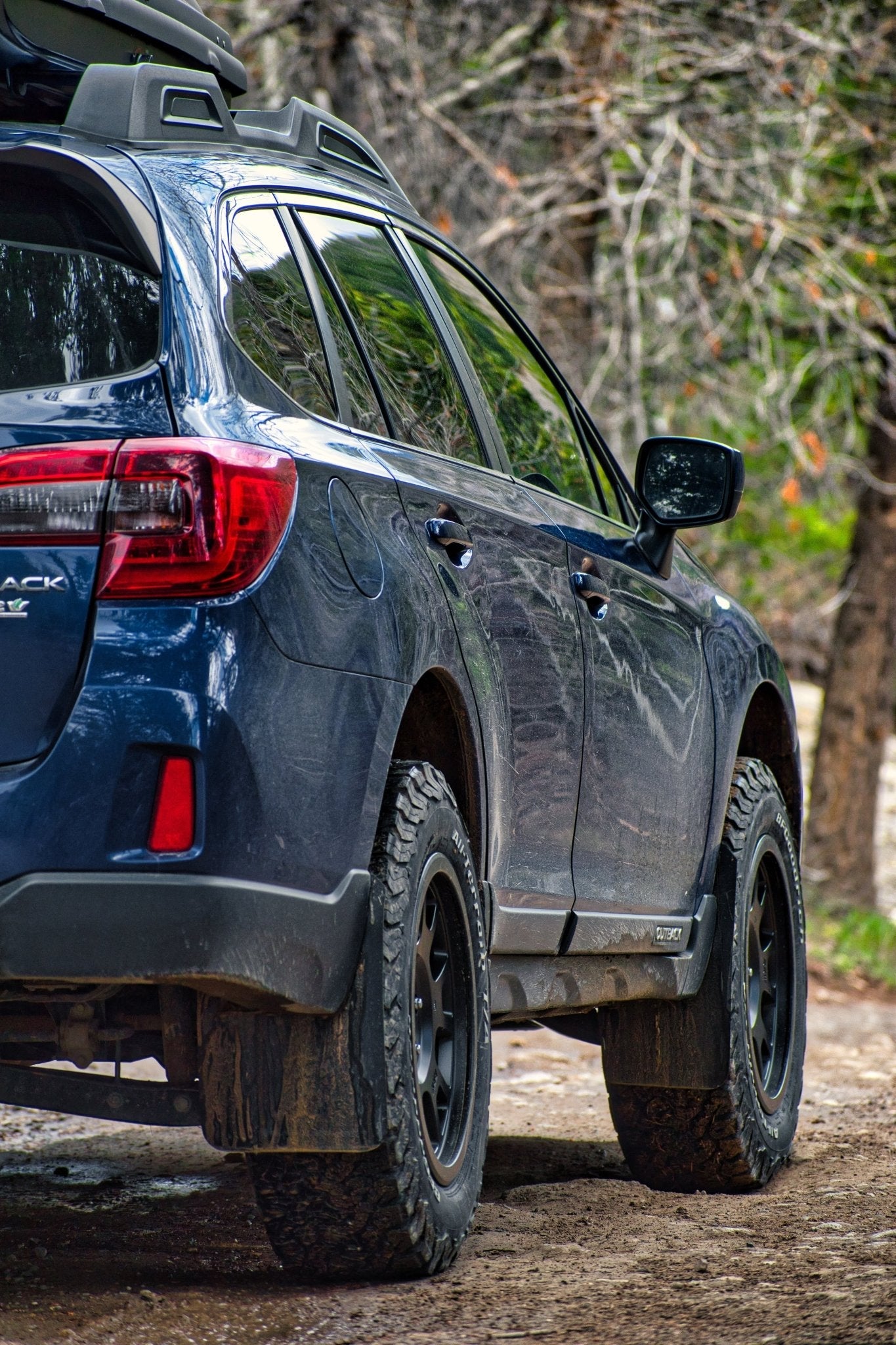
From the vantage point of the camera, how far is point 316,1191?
2.87 m

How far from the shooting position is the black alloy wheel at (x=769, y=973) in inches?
184

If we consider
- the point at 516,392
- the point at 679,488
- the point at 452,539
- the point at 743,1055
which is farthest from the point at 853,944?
the point at 452,539

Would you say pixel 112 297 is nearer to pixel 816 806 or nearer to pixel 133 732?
pixel 133 732

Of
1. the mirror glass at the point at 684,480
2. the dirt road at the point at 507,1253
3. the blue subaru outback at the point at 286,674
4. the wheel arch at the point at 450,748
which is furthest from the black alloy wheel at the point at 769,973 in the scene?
the wheel arch at the point at 450,748

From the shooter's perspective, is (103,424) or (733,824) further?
(733,824)

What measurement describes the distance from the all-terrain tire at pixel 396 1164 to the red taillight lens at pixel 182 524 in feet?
1.88

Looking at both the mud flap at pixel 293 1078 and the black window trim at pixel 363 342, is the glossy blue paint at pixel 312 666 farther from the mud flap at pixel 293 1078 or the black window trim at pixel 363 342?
the mud flap at pixel 293 1078

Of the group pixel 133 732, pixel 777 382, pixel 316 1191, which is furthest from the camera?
pixel 777 382

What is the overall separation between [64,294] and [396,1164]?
4.84 ft

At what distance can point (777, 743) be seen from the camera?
5078mm

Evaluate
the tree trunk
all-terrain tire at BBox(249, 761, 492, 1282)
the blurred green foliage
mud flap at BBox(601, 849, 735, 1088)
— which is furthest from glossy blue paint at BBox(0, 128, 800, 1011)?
the tree trunk

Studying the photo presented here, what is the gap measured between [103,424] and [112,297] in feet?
0.87

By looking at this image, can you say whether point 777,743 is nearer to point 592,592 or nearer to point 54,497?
point 592,592

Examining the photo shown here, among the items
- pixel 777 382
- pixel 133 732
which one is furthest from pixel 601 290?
pixel 133 732
